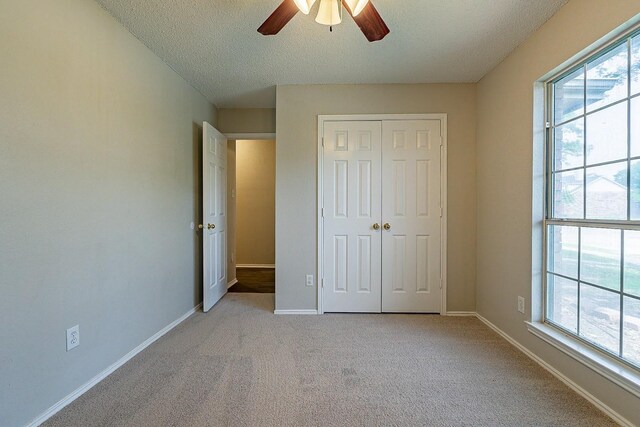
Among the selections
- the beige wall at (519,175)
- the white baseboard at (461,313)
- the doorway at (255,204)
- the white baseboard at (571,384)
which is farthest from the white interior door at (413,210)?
the doorway at (255,204)

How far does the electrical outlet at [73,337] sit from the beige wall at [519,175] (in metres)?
3.00

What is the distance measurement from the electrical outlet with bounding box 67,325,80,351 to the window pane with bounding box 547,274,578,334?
3.10 metres

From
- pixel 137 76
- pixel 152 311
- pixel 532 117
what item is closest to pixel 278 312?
pixel 152 311

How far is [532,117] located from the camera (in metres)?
2.20

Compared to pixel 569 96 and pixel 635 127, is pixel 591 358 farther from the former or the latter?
pixel 569 96

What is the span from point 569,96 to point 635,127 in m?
0.57

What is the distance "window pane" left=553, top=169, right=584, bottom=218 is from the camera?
1894 millimetres

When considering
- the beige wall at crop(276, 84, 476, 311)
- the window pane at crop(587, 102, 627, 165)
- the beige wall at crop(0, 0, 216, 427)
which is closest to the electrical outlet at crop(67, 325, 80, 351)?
the beige wall at crop(0, 0, 216, 427)

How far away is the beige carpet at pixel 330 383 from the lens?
1.57 meters

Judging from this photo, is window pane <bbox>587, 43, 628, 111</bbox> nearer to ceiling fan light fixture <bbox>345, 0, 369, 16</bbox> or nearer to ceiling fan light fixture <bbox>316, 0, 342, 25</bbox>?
ceiling fan light fixture <bbox>345, 0, 369, 16</bbox>

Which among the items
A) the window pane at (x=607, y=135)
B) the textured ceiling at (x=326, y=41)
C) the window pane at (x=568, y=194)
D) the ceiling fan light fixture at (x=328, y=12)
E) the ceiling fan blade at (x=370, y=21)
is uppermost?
the textured ceiling at (x=326, y=41)

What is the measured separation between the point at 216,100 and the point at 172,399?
10.2 feet

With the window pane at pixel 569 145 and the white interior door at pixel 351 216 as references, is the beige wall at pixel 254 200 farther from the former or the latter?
the window pane at pixel 569 145

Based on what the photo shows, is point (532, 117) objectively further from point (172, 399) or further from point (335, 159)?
point (172, 399)
